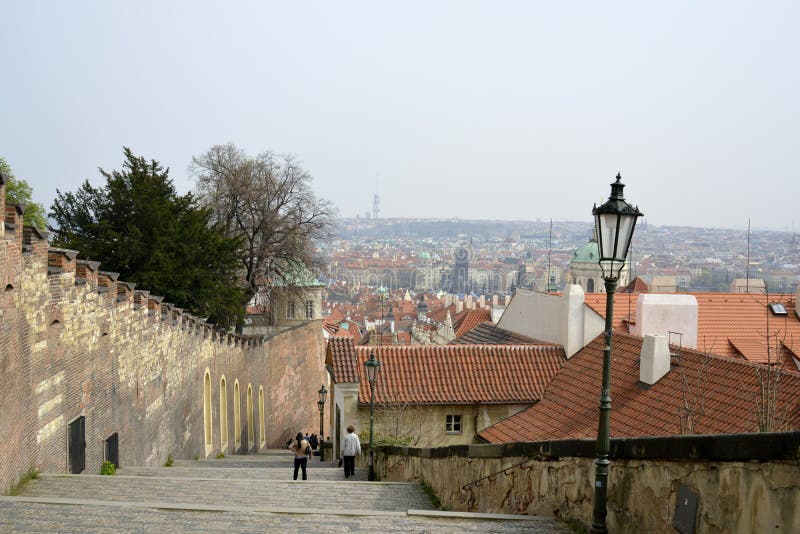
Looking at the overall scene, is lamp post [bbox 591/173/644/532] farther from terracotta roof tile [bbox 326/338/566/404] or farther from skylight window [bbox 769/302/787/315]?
skylight window [bbox 769/302/787/315]

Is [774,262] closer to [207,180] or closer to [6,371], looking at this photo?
[207,180]

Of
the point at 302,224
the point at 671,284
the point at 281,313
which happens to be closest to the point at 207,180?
the point at 302,224

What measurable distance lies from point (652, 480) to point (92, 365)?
37.9 feet

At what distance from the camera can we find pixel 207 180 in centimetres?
4384

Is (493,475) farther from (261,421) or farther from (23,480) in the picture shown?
(261,421)

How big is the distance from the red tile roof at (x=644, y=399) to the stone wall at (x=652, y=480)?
3763mm

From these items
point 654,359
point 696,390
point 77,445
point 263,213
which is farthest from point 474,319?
point 77,445

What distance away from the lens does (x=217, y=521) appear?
7488 mm

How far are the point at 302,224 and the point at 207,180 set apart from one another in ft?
17.7

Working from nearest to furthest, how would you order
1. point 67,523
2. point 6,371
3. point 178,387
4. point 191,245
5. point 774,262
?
point 67,523
point 6,371
point 178,387
point 191,245
point 774,262

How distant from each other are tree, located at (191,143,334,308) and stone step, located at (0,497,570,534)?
33618 millimetres

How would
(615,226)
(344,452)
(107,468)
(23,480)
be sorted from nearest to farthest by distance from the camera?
1. (615,226)
2. (23,480)
3. (107,468)
4. (344,452)

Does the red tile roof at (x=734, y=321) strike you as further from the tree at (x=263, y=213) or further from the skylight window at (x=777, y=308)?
the tree at (x=263, y=213)

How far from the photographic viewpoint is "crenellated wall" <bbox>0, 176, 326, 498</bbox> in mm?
11242
